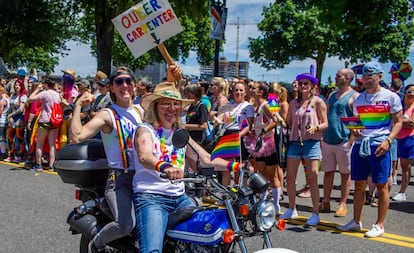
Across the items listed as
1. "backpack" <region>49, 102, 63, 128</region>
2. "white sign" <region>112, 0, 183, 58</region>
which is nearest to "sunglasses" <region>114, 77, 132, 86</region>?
"white sign" <region>112, 0, 183, 58</region>

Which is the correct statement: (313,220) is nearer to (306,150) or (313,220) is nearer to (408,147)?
(306,150)

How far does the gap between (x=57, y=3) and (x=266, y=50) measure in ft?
Answer: 68.5

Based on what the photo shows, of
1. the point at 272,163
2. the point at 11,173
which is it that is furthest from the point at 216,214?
the point at 11,173

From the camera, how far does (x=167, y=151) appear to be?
3525mm

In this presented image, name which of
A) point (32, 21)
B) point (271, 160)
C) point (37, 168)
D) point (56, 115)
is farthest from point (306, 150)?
point (32, 21)

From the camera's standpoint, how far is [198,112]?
726cm

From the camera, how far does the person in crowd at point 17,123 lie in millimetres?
10961

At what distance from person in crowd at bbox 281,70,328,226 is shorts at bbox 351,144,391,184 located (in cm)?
56

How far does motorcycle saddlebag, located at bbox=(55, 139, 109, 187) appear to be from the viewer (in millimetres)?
3898

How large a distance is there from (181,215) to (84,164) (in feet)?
3.38

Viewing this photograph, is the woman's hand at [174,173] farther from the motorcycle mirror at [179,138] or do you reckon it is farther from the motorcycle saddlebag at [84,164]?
the motorcycle saddlebag at [84,164]

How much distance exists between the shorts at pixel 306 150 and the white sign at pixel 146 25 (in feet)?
7.68

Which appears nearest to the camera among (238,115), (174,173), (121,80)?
(174,173)

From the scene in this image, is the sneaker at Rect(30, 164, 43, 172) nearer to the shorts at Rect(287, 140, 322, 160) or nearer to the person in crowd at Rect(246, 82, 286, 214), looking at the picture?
the person in crowd at Rect(246, 82, 286, 214)
